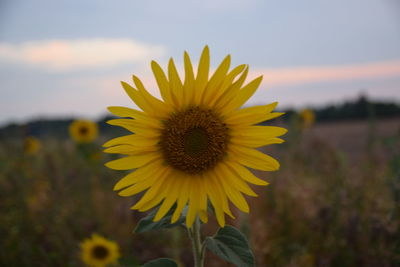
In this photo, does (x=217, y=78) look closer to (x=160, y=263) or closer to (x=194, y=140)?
(x=194, y=140)

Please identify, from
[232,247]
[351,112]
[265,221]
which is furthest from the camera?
[351,112]

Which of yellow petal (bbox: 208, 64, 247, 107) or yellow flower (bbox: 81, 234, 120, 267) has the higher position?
yellow petal (bbox: 208, 64, 247, 107)

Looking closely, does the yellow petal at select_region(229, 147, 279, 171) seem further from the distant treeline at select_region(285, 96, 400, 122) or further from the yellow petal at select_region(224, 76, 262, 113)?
the distant treeline at select_region(285, 96, 400, 122)

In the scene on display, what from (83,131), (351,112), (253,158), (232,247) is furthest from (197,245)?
(351,112)

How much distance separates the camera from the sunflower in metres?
1.55

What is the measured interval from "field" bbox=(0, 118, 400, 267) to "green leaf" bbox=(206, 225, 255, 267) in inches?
49.2

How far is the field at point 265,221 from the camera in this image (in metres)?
3.25

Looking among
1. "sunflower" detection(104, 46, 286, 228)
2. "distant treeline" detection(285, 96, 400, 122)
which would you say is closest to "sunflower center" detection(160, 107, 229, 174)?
"sunflower" detection(104, 46, 286, 228)

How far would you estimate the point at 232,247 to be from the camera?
1.52 metres

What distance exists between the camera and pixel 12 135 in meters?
6.02

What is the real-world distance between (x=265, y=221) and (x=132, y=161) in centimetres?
301

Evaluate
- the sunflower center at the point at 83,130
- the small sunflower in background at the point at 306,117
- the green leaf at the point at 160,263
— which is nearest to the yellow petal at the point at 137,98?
the green leaf at the point at 160,263

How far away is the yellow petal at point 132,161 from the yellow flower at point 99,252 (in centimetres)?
245

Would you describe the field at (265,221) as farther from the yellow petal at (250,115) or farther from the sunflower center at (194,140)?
the yellow petal at (250,115)
